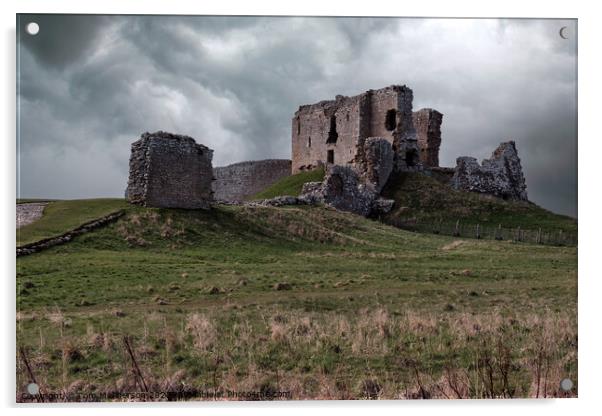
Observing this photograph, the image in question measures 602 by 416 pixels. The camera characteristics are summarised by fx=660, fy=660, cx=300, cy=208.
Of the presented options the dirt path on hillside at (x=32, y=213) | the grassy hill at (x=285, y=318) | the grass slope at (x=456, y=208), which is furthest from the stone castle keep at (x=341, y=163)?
the dirt path on hillside at (x=32, y=213)

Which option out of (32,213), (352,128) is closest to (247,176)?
(352,128)

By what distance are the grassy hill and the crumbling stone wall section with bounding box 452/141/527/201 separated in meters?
21.6

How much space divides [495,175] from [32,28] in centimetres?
3805

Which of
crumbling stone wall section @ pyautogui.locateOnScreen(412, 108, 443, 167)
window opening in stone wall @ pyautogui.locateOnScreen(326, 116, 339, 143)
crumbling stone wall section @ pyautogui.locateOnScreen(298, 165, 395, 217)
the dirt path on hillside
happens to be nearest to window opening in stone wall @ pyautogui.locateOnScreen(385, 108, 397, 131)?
window opening in stone wall @ pyautogui.locateOnScreen(326, 116, 339, 143)

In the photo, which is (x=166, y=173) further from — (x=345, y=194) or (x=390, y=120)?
(x=390, y=120)

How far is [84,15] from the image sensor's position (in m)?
10.4

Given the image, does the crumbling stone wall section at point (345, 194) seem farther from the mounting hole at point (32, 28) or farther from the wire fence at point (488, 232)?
the mounting hole at point (32, 28)

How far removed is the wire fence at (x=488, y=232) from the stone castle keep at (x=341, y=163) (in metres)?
2.85

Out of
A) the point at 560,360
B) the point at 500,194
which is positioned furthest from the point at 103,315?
the point at 500,194

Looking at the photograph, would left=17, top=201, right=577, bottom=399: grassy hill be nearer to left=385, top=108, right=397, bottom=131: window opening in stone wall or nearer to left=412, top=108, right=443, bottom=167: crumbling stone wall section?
left=385, top=108, right=397, bottom=131: window opening in stone wall

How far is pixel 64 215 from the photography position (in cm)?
2025

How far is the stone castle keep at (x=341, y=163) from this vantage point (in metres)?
23.9

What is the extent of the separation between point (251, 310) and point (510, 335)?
4632mm

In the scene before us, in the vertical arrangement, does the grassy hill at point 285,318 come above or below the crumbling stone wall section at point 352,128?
below
